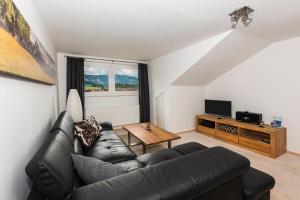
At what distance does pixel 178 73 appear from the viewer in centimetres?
387

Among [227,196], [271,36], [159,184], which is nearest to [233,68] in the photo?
[271,36]

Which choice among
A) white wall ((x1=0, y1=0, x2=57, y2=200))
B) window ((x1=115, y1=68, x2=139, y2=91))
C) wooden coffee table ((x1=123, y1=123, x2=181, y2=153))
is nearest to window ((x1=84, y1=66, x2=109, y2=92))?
window ((x1=115, y1=68, x2=139, y2=91))

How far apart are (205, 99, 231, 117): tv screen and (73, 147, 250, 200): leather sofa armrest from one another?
9.89ft

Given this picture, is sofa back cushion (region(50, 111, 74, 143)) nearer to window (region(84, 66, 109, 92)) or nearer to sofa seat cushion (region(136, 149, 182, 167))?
sofa seat cushion (region(136, 149, 182, 167))

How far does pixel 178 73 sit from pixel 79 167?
3139mm

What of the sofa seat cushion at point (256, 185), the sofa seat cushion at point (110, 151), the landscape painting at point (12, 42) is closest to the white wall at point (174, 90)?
the sofa seat cushion at point (110, 151)

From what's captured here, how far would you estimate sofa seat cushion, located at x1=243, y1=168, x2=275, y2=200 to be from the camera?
4.34 feet

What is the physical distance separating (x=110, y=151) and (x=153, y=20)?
5.92ft

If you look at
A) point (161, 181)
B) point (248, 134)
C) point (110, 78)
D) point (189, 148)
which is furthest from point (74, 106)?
point (248, 134)

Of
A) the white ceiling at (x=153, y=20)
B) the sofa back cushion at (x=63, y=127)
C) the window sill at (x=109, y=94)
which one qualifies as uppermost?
the white ceiling at (x=153, y=20)

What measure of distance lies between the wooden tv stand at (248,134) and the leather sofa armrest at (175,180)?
7.25ft

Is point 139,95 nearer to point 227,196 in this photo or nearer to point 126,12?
point 126,12

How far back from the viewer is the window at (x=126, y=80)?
15.6ft

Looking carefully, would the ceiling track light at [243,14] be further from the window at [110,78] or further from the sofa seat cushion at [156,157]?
the window at [110,78]
